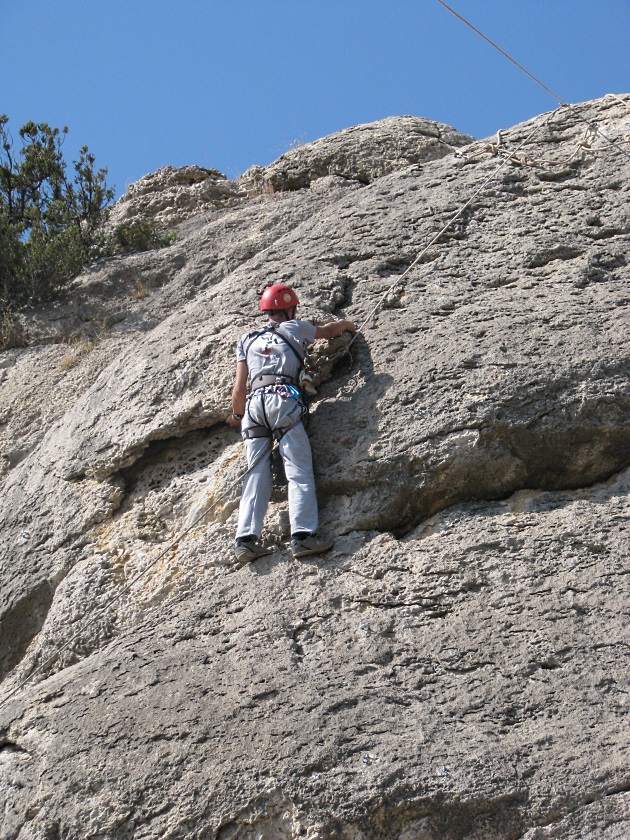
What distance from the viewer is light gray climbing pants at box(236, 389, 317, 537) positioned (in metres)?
5.56

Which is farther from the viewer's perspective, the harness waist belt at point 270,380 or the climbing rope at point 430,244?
the climbing rope at point 430,244

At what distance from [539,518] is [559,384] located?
0.83 m

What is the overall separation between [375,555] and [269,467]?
858 mm

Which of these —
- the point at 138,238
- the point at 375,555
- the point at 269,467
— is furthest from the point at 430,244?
the point at 138,238

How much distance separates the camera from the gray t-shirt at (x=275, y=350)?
238 inches

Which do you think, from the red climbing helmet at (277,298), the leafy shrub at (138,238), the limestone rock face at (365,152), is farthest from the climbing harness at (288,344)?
the leafy shrub at (138,238)

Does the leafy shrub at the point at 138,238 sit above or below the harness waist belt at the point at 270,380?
above

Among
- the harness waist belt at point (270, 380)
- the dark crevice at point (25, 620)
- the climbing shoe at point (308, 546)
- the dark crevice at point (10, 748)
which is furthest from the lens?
the dark crevice at point (25, 620)

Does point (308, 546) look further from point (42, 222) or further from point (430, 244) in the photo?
point (42, 222)

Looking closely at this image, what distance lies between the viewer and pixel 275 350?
20.0 feet

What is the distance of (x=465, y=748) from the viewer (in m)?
4.46

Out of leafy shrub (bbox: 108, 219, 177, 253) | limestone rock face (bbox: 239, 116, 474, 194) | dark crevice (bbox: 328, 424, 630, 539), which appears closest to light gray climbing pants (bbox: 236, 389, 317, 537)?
dark crevice (bbox: 328, 424, 630, 539)

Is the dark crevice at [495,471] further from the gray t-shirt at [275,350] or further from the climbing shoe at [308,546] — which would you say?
the gray t-shirt at [275,350]

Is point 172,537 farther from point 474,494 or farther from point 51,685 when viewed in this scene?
point 474,494
